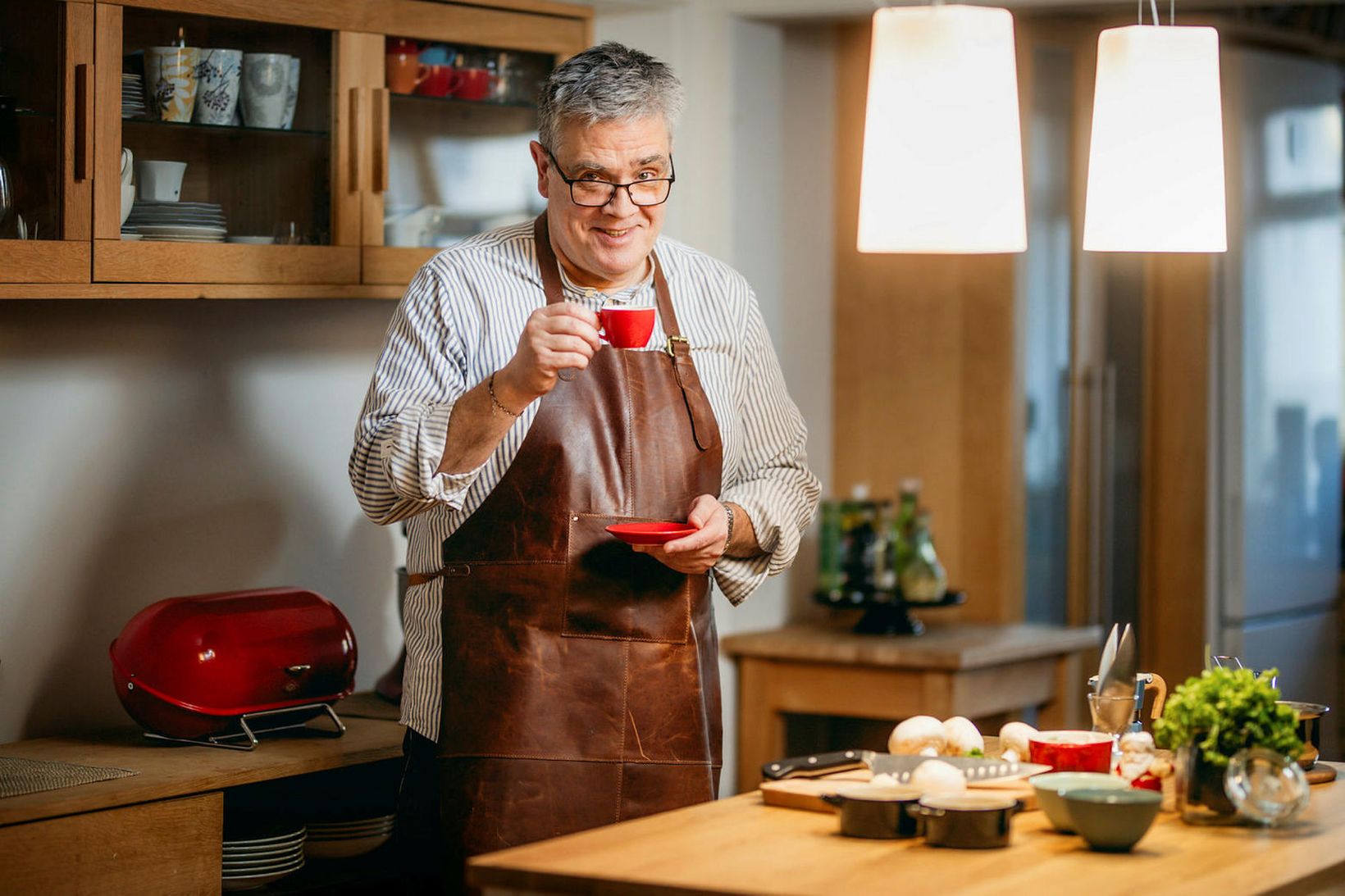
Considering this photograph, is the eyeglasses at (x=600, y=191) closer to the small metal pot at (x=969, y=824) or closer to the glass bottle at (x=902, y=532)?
the small metal pot at (x=969, y=824)

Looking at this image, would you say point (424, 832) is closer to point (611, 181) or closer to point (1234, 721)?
point (611, 181)

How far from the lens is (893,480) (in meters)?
4.66

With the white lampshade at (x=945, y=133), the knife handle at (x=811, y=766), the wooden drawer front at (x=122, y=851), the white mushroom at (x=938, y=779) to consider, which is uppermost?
the white lampshade at (x=945, y=133)

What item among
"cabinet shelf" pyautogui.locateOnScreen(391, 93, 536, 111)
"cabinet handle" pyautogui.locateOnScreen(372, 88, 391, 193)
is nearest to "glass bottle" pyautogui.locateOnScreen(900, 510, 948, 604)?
"cabinet shelf" pyautogui.locateOnScreen(391, 93, 536, 111)

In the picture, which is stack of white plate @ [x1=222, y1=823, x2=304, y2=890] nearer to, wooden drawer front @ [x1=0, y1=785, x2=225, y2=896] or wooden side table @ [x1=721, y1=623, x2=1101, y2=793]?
wooden drawer front @ [x1=0, y1=785, x2=225, y2=896]

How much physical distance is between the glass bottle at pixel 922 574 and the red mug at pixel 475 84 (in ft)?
5.18

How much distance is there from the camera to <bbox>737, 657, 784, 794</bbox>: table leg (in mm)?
4320

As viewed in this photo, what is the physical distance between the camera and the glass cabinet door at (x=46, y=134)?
288 cm

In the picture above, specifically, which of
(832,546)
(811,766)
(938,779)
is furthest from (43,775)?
(832,546)

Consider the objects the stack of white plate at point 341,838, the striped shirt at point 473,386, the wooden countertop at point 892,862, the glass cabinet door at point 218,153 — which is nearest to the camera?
the wooden countertop at point 892,862

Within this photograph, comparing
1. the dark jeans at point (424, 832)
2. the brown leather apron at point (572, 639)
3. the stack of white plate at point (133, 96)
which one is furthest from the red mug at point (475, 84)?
the dark jeans at point (424, 832)

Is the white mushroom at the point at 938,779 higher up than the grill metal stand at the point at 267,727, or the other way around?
the white mushroom at the point at 938,779

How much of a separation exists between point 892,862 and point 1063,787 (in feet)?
0.92

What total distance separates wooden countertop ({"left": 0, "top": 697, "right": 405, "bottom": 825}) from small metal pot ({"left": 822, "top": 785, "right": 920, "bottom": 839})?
1.26 metres
